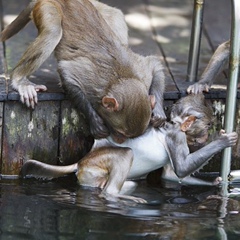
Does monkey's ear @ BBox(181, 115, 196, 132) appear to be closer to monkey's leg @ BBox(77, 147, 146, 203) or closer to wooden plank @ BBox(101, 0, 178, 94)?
monkey's leg @ BBox(77, 147, 146, 203)

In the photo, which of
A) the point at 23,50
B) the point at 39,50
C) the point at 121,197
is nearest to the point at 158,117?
the point at 121,197

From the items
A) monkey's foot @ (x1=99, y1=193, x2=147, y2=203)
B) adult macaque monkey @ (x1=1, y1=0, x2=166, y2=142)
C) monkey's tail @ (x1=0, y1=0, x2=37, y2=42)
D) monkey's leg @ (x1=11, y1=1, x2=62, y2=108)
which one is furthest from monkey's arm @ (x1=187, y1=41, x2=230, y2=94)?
monkey's tail @ (x1=0, y1=0, x2=37, y2=42)

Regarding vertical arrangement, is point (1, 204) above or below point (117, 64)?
below

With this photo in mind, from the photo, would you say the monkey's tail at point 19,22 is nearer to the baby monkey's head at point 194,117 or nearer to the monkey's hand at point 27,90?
the monkey's hand at point 27,90

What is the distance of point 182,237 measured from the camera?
700 centimetres

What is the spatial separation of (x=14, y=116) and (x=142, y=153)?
103 cm

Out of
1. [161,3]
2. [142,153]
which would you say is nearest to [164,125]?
[142,153]

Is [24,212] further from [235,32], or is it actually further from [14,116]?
[235,32]

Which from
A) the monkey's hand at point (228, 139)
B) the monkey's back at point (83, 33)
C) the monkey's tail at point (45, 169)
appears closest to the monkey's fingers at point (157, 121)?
the monkey's hand at point (228, 139)

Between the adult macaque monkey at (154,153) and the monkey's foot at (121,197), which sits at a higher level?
the adult macaque monkey at (154,153)

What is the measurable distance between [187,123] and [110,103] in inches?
26.7

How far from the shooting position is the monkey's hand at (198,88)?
8.32 metres

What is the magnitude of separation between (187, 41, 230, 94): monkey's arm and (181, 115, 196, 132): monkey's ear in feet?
1.58

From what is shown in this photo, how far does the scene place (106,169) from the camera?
7.98m
